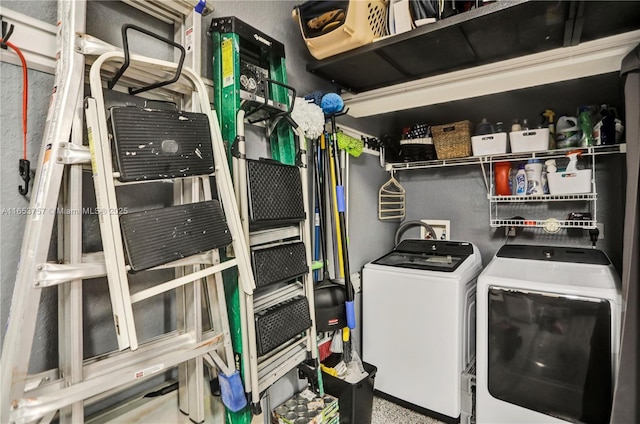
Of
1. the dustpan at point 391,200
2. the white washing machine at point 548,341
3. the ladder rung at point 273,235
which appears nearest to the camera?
the ladder rung at point 273,235

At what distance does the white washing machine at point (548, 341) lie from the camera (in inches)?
55.4

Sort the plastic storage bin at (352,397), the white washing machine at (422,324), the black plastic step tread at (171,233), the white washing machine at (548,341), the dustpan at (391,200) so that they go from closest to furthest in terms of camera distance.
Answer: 1. the black plastic step tread at (171,233)
2. the white washing machine at (548,341)
3. the plastic storage bin at (352,397)
4. the white washing machine at (422,324)
5. the dustpan at (391,200)

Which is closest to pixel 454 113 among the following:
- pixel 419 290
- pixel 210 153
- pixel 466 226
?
pixel 466 226

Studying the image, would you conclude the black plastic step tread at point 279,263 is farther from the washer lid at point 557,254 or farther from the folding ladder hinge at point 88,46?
the washer lid at point 557,254

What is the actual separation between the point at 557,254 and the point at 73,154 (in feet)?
8.00

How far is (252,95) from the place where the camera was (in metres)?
1.27

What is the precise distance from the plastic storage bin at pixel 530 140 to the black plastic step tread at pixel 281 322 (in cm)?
169

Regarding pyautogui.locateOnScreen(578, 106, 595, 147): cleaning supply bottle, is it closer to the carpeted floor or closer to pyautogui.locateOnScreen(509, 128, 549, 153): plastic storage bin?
pyautogui.locateOnScreen(509, 128, 549, 153): plastic storage bin

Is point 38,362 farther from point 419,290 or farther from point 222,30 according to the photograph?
point 419,290

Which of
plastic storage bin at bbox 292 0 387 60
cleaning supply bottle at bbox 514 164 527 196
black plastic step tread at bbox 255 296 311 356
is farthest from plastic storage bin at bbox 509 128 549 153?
black plastic step tread at bbox 255 296 311 356

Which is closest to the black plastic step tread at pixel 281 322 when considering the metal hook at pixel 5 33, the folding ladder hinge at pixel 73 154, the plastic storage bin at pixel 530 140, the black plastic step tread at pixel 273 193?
the black plastic step tread at pixel 273 193

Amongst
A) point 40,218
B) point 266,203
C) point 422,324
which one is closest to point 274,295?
point 266,203

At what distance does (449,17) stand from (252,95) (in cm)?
93

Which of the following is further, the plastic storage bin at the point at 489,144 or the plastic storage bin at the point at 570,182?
the plastic storage bin at the point at 489,144
